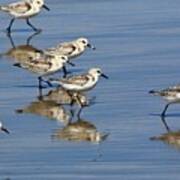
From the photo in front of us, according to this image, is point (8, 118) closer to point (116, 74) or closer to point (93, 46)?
point (116, 74)

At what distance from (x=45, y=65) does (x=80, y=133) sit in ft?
11.9

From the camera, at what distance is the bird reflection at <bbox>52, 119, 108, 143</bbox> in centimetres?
1720

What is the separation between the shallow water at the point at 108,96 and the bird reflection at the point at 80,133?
10 centimetres

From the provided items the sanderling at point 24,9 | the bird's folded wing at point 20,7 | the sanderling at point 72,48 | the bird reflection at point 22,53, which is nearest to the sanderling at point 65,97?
the sanderling at point 72,48

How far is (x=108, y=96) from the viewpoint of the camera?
19.6 metres

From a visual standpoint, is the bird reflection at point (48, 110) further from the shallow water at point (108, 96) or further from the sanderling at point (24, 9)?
the sanderling at point (24, 9)

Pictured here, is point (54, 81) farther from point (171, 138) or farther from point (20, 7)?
point (20, 7)

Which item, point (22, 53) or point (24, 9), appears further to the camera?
point (24, 9)

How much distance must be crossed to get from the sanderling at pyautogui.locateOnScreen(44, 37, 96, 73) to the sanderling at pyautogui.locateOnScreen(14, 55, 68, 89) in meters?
1.01

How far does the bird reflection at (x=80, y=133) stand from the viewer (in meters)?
17.2

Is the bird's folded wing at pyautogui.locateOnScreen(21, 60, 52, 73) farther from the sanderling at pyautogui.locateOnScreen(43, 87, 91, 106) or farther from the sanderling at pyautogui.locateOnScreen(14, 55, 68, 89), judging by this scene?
the sanderling at pyautogui.locateOnScreen(43, 87, 91, 106)

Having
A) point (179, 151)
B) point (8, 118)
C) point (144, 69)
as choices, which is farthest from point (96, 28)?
point (179, 151)

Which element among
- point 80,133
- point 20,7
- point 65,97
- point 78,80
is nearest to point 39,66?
point 65,97

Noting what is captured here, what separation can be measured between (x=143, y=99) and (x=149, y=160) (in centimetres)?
359
